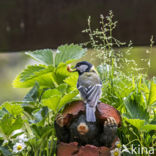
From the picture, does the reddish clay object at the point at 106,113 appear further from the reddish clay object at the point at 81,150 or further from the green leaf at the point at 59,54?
the green leaf at the point at 59,54

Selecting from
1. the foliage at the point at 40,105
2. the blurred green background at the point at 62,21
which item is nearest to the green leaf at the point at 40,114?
the foliage at the point at 40,105

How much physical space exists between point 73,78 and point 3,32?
373 mm

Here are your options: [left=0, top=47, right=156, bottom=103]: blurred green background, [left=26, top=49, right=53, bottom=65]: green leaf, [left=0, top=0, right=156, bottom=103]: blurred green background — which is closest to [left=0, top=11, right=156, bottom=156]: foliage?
[left=26, top=49, right=53, bottom=65]: green leaf

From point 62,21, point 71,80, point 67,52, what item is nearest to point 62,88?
point 71,80

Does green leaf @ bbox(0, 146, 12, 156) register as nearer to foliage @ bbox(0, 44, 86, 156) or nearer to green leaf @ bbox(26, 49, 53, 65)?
foliage @ bbox(0, 44, 86, 156)

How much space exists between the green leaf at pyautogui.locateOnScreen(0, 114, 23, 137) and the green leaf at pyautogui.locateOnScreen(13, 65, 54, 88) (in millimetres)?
100

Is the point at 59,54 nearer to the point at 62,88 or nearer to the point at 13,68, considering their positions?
the point at 62,88

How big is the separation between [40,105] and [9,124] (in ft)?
0.30

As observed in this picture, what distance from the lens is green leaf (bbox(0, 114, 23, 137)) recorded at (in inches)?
30.9

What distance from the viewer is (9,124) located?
2.60 feet

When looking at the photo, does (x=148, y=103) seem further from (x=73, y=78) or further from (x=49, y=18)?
(x=49, y=18)

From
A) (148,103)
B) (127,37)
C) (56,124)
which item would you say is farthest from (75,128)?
(127,37)

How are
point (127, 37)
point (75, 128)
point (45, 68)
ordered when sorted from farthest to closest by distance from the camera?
1. point (127, 37)
2. point (45, 68)
3. point (75, 128)

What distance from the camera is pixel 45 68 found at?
0.85 metres
